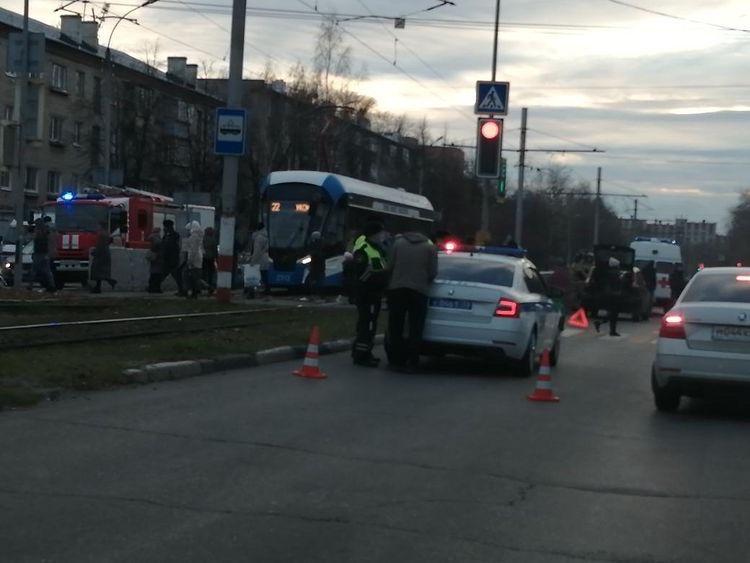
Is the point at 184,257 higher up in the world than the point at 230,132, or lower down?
lower down

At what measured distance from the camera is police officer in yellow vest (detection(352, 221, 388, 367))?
47.2 feet

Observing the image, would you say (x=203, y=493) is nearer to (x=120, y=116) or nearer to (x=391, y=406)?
(x=391, y=406)

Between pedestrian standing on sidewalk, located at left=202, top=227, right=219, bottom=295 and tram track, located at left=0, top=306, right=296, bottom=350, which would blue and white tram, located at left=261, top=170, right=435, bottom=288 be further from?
tram track, located at left=0, top=306, right=296, bottom=350

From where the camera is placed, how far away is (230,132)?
21.1 metres

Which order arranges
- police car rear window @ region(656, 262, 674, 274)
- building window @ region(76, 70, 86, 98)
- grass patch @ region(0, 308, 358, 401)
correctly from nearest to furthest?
grass patch @ region(0, 308, 358, 401) → police car rear window @ region(656, 262, 674, 274) → building window @ region(76, 70, 86, 98)

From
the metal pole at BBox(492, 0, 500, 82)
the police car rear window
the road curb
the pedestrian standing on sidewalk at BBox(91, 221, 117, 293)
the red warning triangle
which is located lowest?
the red warning triangle

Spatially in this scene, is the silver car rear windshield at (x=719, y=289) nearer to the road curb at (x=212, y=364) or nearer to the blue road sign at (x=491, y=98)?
the road curb at (x=212, y=364)

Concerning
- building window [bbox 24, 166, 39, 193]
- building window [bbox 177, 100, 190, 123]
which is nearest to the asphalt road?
building window [bbox 24, 166, 39, 193]

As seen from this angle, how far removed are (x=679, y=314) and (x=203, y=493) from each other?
5968 millimetres

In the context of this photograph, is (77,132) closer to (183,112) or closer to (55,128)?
(55,128)

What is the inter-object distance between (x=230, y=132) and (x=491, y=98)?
5024mm

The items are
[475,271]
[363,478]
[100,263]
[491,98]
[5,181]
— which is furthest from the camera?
[5,181]

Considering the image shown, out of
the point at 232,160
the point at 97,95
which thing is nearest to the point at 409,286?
the point at 232,160

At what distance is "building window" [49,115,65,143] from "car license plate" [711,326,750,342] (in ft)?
172
